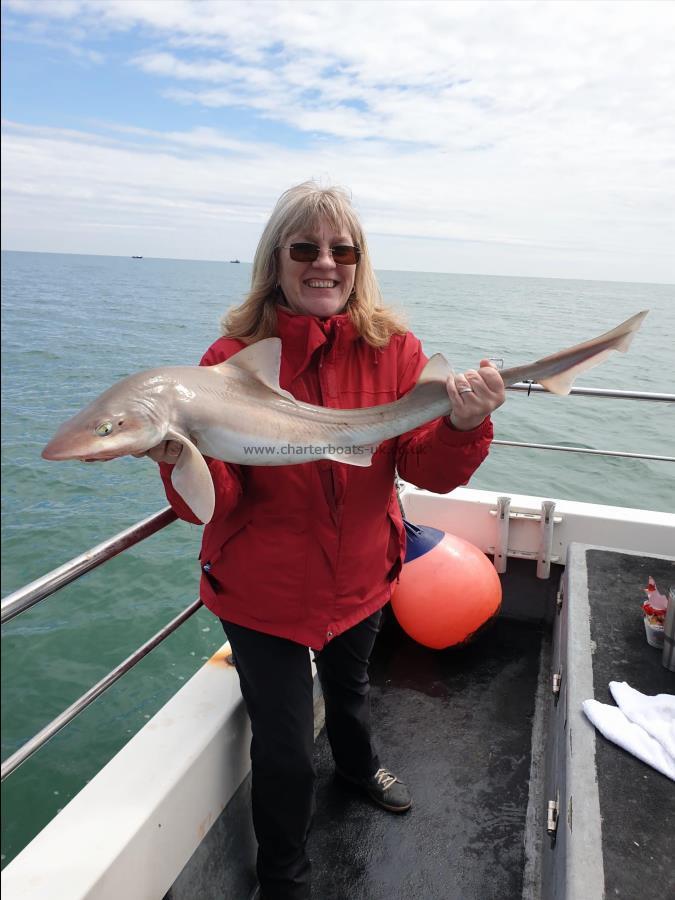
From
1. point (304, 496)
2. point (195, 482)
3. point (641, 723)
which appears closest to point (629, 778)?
point (641, 723)

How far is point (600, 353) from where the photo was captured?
2.01 meters

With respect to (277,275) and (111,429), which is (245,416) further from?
(277,275)

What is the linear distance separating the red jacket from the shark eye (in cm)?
31

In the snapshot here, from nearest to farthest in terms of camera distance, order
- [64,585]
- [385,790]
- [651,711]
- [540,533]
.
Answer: [64,585] < [651,711] < [385,790] < [540,533]

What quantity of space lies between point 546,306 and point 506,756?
42.9m

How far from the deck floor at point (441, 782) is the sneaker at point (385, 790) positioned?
5 cm

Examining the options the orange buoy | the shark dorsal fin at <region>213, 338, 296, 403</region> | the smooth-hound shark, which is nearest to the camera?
the smooth-hound shark

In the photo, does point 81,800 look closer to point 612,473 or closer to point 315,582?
point 315,582

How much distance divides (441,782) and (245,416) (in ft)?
6.83

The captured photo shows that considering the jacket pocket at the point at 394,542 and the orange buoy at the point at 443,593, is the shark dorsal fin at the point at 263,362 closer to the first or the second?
the jacket pocket at the point at 394,542

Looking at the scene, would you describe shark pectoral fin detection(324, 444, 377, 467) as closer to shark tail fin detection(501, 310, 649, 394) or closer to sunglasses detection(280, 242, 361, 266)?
shark tail fin detection(501, 310, 649, 394)

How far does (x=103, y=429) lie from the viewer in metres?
1.66

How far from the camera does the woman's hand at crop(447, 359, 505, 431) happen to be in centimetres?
198

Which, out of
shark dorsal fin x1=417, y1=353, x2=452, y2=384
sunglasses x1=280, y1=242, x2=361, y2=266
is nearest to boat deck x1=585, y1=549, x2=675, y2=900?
shark dorsal fin x1=417, y1=353, x2=452, y2=384
